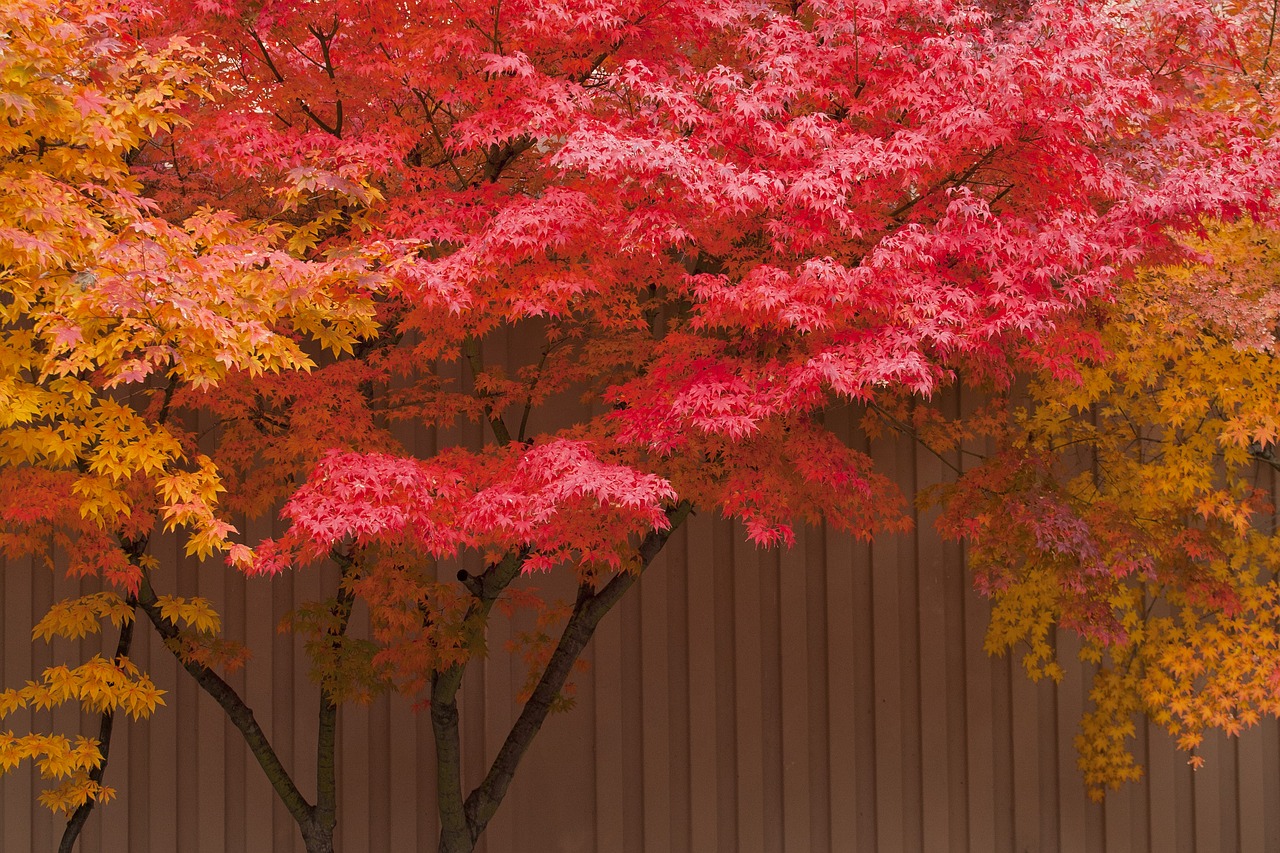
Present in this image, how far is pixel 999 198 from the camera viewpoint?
4.86 metres

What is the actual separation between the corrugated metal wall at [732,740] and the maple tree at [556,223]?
164 cm

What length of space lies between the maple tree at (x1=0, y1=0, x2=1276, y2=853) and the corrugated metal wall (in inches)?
64.5

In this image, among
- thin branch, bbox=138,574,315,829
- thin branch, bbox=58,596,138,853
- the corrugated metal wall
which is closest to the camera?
thin branch, bbox=58,596,138,853

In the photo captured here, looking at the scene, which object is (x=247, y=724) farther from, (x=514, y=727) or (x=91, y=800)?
(x=514, y=727)

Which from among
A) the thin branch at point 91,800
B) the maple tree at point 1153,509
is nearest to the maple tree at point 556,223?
the thin branch at point 91,800

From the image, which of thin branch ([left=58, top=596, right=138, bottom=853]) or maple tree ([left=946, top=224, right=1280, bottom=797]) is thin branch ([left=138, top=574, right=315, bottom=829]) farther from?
maple tree ([left=946, top=224, right=1280, bottom=797])

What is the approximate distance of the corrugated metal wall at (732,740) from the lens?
7.02 m

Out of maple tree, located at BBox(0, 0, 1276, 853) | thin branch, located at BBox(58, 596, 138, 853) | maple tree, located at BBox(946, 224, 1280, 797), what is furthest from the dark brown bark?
maple tree, located at BBox(946, 224, 1280, 797)

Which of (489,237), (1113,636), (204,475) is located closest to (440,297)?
(489,237)

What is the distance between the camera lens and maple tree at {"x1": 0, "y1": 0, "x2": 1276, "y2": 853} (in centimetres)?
425

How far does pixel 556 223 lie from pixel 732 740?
409cm

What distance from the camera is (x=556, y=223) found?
4.48 m

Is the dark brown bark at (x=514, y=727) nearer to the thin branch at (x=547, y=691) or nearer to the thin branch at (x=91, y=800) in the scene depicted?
the thin branch at (x=547, y=691)

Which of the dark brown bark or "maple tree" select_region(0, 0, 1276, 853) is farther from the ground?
"maple tree" select_region(0, 0, 1276, 853)
